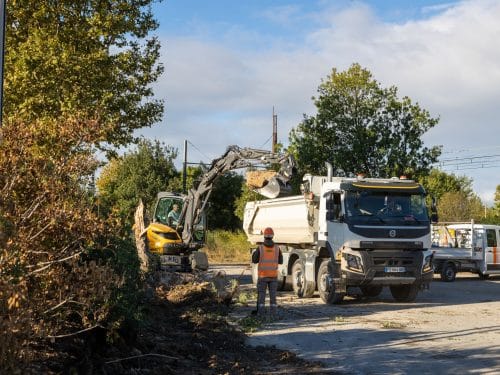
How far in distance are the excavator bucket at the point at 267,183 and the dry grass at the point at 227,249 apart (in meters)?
20.8

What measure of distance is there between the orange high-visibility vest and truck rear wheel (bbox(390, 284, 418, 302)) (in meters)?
4.45

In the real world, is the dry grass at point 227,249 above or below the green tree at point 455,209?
below

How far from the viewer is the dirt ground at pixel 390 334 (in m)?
8.72

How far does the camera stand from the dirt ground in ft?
28.6

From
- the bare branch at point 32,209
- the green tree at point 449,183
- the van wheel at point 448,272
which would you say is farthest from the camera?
the green tree at point 449,183

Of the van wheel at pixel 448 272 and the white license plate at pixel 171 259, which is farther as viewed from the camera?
the van wheel at pixel 448 272

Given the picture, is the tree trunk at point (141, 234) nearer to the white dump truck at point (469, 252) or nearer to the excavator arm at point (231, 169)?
the excavator arm at point (231, 169)

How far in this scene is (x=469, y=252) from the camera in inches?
1006

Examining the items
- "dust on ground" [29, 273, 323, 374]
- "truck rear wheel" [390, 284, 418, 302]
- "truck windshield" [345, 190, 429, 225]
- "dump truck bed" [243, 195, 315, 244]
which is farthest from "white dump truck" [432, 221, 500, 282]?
"dust on ground" [29, 273, 323, 374]

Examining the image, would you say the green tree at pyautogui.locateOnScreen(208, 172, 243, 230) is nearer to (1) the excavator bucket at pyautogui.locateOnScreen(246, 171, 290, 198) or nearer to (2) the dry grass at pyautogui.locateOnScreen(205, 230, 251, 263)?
(2) the dry grass at pyautogui.locateOnScreen(205, 230, 251, 263)

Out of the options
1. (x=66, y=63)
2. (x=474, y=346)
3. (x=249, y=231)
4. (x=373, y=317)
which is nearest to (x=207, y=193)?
(x=249, y=231)

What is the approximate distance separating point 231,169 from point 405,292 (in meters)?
6.30

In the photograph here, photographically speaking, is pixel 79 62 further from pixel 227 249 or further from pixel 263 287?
pixel 227 249

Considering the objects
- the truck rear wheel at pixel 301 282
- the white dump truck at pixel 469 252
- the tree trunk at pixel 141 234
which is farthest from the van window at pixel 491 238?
the tree trunk at pixel 141 234
